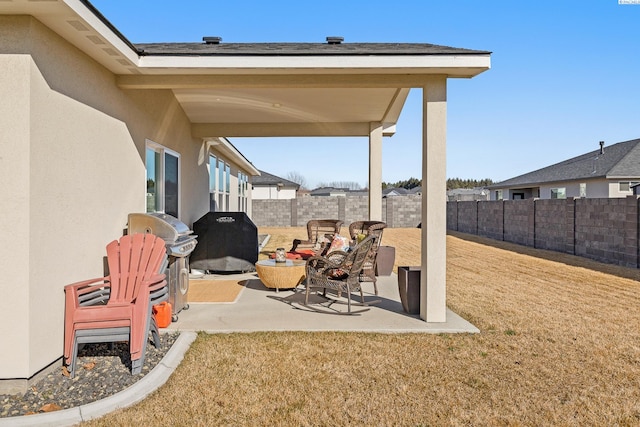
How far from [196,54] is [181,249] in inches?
88.6

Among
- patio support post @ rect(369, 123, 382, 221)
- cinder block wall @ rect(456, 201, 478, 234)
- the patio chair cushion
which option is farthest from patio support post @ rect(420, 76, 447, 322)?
cinder block wall @ rect(456, 201, 478, 234)

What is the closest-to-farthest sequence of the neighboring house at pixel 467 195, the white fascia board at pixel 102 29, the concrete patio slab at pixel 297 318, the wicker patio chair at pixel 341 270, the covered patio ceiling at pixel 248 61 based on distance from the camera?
the white fascia board at pixel 102 29
the covered patio ceiling at pixel 248 61
the concrete patio slab at pixel 297 318
the wicker patio chair at pixel 341 270
the neighboring house at pixel 467 195

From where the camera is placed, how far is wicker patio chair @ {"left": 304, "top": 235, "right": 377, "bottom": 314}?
541cm

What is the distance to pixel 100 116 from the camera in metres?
4.41

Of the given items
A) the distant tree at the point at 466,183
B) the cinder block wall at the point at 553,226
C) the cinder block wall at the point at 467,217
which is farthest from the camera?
the distant tree at the point at 466,183

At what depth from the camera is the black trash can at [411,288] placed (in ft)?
17.2

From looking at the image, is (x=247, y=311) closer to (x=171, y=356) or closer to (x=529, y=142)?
(x=171, y=356)

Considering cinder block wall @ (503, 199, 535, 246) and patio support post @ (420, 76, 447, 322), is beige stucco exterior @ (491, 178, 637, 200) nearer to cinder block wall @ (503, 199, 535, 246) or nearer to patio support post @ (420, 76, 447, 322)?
cinder block wall @ (503, 199, 535, 246)

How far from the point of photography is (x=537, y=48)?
11.1m

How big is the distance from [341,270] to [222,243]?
344 centimetres

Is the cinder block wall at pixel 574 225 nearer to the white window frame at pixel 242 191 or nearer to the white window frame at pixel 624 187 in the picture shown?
the white window frame at pixel 624 187

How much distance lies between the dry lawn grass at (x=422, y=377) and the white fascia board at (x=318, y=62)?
293cm

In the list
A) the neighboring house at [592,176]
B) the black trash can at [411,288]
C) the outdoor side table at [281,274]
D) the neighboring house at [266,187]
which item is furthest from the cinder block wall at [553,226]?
the neighboring house at [266,187]

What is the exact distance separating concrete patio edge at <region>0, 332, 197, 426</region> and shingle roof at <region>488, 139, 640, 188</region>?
69.3 ft
